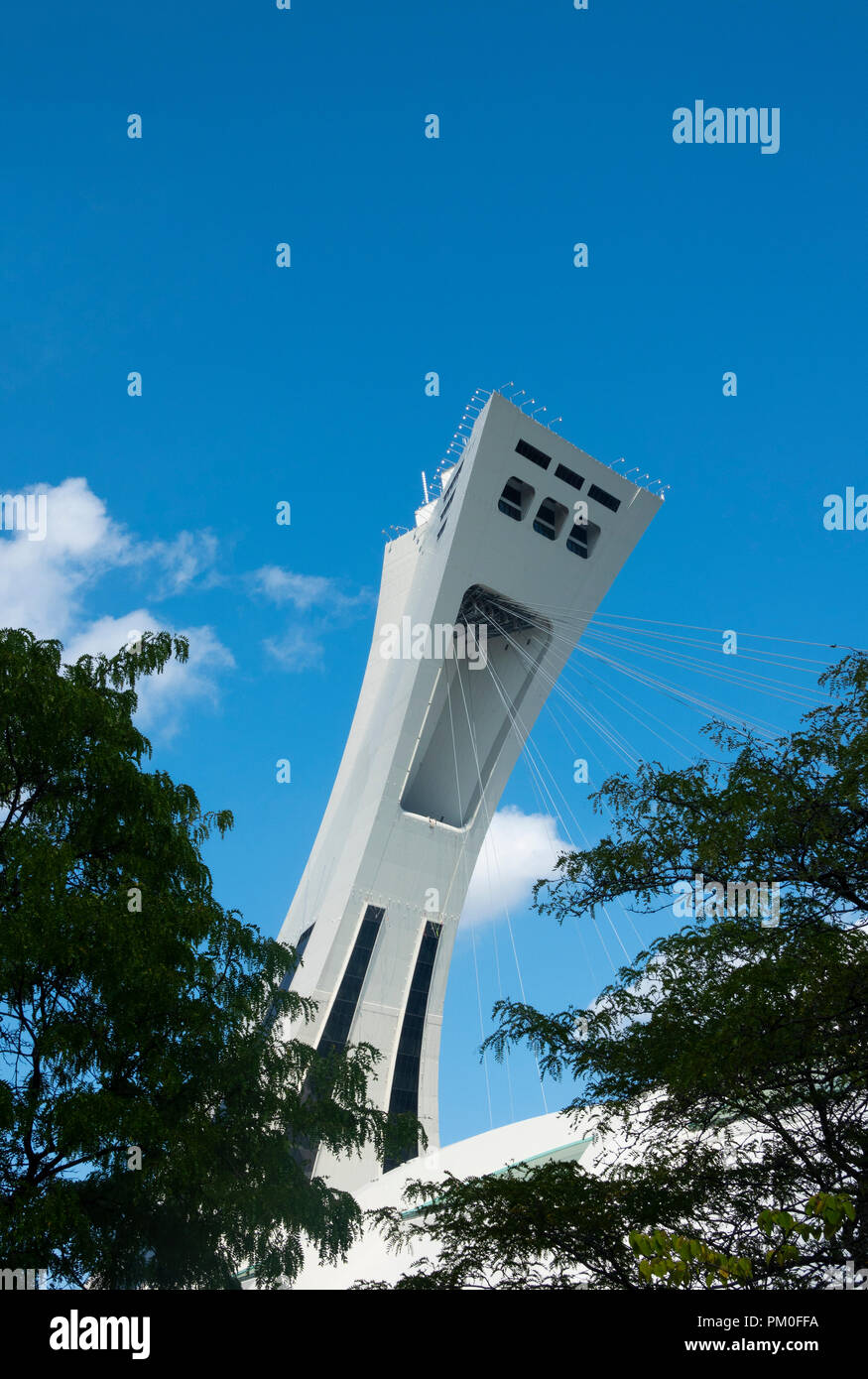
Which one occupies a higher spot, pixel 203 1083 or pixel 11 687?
pixel 11 687

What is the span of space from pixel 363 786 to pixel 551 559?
332 inches

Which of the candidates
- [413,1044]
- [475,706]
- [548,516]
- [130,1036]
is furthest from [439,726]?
[130,1036]

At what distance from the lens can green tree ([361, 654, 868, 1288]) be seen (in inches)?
269

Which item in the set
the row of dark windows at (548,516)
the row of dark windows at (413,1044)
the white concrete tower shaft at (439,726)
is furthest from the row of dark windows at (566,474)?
the row of dark windows at (413,1044)

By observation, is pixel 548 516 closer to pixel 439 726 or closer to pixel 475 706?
pixel 475 706

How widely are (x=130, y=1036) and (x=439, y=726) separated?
22962 mm

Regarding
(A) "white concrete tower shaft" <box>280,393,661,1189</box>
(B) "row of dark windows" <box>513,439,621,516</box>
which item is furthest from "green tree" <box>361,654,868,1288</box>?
(B) "row of dark windows" <box>513,439,621,516</box>

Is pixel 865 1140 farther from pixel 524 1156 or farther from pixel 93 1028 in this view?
pixel 524 1156

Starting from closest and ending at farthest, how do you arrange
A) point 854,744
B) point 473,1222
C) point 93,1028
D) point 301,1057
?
point 854,744
point 473,1222
point 93,1028
point 301,1057

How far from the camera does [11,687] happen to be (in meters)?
9.01

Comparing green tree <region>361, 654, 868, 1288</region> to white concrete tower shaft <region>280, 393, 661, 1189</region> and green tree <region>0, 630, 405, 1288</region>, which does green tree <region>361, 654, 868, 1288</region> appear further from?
white concrete tower shaft <region>280, 393, 661, 1189</region>

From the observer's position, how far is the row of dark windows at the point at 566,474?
28.4 m

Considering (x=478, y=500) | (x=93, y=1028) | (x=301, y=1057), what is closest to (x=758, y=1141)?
(x=301, y=1057)

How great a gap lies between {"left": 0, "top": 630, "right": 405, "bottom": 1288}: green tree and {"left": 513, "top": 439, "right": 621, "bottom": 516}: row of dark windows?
19.2 m
